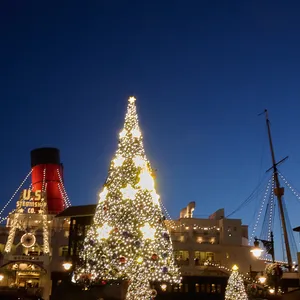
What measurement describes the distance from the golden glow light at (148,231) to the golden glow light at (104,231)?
1.94 metres

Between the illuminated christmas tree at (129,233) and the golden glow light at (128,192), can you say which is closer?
the illuminated christmas tree at (129,233)

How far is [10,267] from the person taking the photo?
4503 cm

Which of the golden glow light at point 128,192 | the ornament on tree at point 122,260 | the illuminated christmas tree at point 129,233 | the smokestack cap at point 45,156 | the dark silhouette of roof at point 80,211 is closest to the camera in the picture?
the ornament on tree at point 122,260

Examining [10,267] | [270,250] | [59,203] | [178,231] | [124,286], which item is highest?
[59,203]

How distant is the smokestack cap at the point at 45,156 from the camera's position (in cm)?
6151

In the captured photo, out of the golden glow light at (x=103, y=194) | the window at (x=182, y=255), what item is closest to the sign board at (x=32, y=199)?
the window at (x=182, y=255)

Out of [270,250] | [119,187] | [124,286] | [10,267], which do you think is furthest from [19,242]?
[270,250]

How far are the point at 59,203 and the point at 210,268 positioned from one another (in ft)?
80.5

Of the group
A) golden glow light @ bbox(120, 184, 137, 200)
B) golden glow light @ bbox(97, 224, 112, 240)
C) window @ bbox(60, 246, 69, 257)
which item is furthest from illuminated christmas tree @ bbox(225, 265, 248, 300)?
window @ bbox(60, 246, 69, 257)

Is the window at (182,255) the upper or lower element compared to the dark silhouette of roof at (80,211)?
lower

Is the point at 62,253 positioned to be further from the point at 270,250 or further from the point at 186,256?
the point at 270,250

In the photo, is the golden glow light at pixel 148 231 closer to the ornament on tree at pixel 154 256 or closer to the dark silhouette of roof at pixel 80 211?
the ornament on tree at pixel 154 256

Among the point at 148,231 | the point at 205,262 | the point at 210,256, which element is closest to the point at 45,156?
the point at 210,256

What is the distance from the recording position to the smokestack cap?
6151 centimetres
